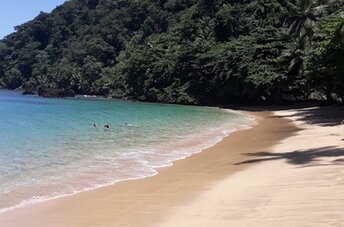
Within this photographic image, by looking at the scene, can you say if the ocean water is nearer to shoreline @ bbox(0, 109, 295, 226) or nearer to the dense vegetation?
shoreline @ bbox(0, 109, 295, 226)

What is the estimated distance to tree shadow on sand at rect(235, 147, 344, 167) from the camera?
13.8 metres

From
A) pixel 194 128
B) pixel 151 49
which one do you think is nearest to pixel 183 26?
pixel 151 49

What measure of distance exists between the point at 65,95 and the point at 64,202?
306ft

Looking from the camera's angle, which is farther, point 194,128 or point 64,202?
point 194,128

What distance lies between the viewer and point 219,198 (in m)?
10.3

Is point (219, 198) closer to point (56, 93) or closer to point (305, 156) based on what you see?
point (305, 156)

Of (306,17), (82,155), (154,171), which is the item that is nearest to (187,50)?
(306,17)

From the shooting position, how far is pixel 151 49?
7812cm

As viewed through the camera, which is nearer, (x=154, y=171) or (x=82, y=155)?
(x=154, y=171)

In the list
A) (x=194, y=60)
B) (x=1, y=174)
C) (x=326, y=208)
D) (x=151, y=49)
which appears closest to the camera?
(x=326, y=208)

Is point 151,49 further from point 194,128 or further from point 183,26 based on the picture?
point 194,128

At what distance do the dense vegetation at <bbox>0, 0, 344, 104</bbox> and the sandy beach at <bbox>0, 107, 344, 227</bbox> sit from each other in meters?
15.6

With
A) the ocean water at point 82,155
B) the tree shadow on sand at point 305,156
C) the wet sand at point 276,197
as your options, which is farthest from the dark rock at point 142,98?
the wet sand at point 276,197

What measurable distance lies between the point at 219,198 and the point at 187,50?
59.8m
